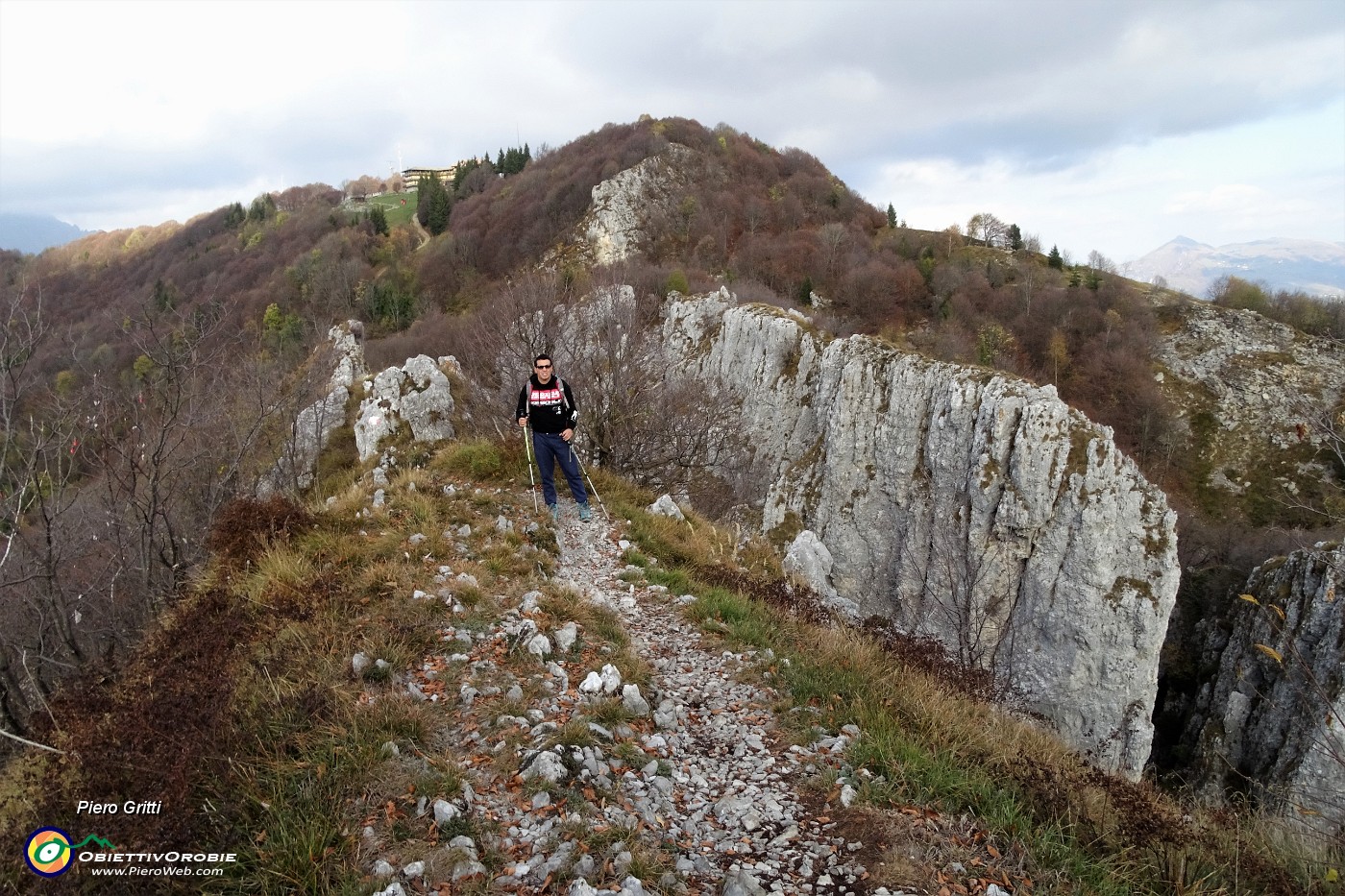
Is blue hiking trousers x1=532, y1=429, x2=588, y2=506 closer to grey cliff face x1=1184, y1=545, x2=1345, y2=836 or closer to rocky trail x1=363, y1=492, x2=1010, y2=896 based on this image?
rocky trail x1=363, y1=492, x2=1010, y2=896

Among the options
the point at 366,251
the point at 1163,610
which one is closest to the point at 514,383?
the point at 1163,610

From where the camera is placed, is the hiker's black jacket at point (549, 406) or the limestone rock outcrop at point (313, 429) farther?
the limestone rock outcrop at point (313, 429)

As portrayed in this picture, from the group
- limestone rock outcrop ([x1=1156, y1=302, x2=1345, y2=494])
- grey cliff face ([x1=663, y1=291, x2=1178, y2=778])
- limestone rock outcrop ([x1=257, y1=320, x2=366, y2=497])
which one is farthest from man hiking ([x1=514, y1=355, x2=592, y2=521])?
limestone rock outcrop ([x1=1156, y1=302, x2=1345, y2=494])

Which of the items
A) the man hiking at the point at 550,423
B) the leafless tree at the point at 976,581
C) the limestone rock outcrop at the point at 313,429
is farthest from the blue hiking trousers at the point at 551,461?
the leafless tree at the point at 976,581

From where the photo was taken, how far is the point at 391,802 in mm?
3619

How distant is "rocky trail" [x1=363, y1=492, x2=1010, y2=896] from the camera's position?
3.34 meters

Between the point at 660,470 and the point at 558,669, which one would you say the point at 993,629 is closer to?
the point at 660,470

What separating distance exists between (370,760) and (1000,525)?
1074 inches

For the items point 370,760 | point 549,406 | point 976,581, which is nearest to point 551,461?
point 549,406

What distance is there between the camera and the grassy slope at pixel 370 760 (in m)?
3.32

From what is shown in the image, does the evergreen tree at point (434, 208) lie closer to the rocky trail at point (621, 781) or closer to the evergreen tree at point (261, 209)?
the evergreen tree at point (261, 209)

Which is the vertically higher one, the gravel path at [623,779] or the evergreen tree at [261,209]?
the evergreen tree at [261,209]

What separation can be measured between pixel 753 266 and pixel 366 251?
55.9 meters

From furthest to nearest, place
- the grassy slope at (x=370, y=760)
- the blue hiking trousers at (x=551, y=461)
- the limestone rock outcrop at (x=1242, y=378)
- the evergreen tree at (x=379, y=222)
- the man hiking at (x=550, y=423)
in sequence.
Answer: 1. the evergreen tree at (x=379, y=222)
2. the limestone rock outcrop at (x=1242, y=378)
3. the blue hiking trousers at (x=551, y=461)
4. the man hiking at (x=550, y=423)
5. the grassy slope at (x=370, y=760)
